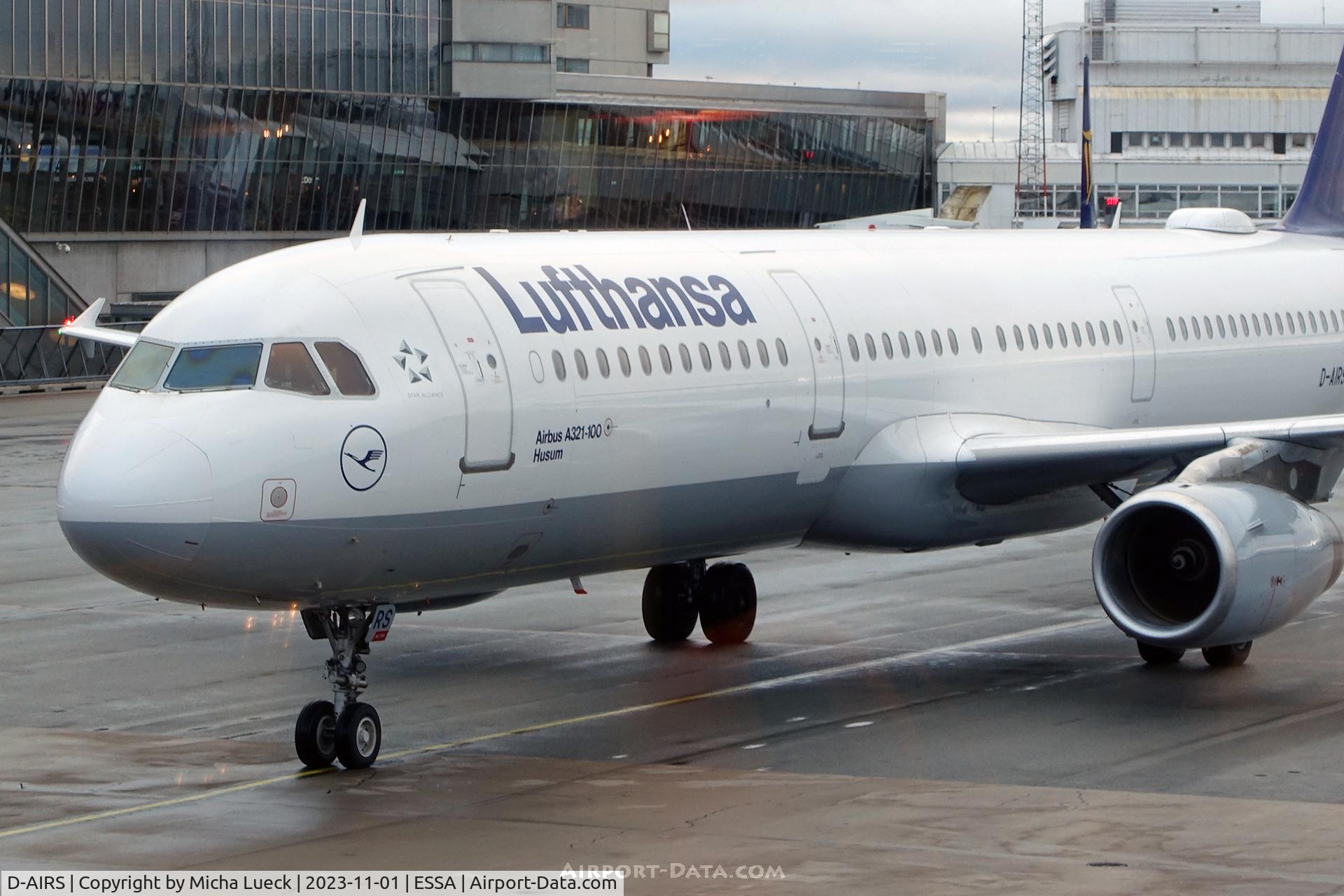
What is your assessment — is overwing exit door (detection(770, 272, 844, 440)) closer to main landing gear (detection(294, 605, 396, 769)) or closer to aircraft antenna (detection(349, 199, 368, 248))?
aircraft antenna (detection(349, 199, 368, 248))

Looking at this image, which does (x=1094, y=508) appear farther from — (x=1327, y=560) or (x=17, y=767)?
(x=17, y=767)

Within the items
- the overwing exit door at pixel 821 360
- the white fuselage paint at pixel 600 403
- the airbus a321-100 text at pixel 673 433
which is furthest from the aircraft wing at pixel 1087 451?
the overwing exit door at pixel 821 360

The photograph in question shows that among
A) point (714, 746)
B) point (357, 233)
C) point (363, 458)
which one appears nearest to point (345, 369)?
point (363, 458)

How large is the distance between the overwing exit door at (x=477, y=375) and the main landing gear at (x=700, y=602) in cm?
546

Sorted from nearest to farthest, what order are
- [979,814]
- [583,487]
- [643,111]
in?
[979,814] → [583,487] → [643,111]

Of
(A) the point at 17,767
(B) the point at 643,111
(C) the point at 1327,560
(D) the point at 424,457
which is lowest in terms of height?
(A) the point at 17,767

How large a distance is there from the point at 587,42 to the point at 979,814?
112 m

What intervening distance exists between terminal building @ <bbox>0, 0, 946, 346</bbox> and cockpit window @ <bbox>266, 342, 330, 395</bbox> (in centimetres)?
5236

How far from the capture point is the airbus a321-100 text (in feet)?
46.3

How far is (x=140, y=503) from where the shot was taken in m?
13.5

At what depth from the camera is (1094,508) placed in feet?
65.6

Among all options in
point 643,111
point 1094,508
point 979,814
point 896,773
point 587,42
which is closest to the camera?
point 979,814

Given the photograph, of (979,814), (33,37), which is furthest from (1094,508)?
(33,37)

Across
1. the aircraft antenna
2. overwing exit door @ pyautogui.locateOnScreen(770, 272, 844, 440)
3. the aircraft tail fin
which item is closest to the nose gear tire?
the aircraft antenna
